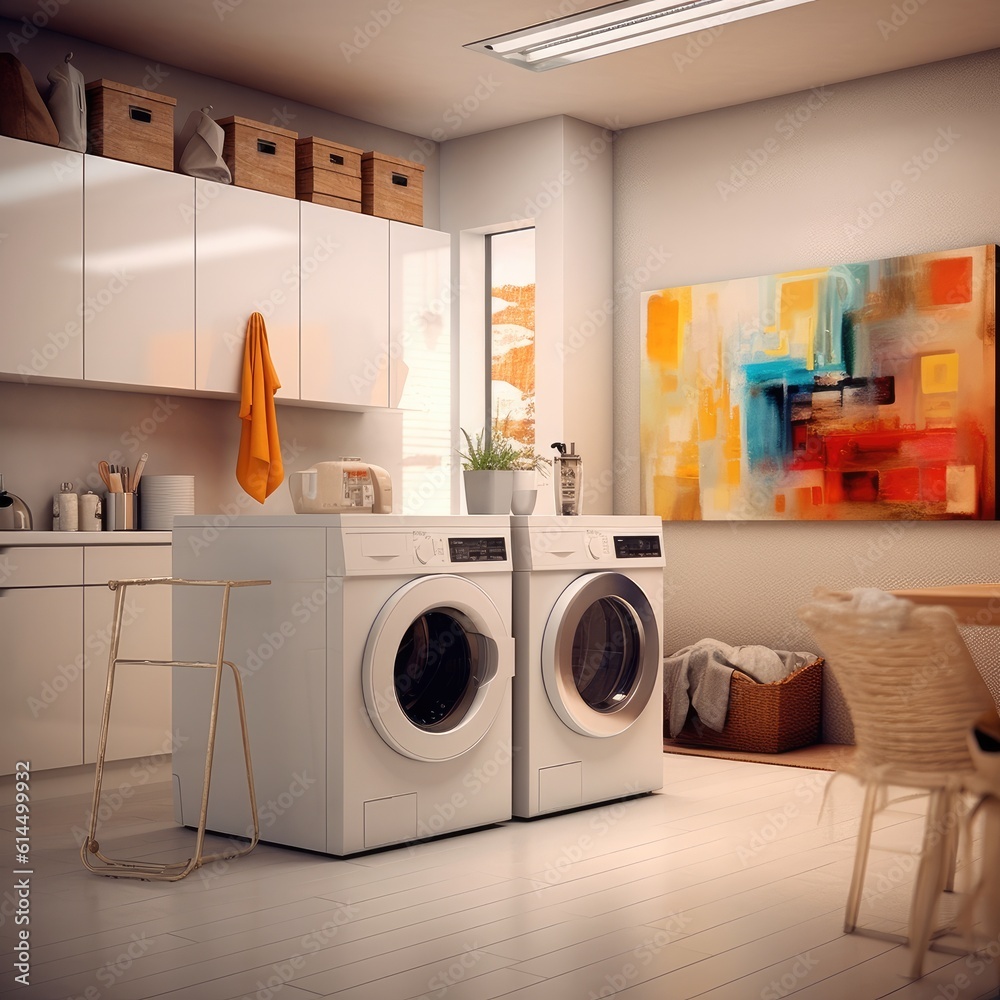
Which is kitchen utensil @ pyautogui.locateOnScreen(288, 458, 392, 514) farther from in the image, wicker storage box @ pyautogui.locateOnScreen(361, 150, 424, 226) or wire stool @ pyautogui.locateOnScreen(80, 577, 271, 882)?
wicker storage box @ pyautogui.locateOnScreen(361, 150, 424, 226)

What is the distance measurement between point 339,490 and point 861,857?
1.72m

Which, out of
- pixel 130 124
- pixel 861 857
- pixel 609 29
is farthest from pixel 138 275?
pixel 861 857

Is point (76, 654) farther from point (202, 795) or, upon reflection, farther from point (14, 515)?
point (202, 795)

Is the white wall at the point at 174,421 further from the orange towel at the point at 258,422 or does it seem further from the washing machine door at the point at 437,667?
the washing machine door at the point at 437,667

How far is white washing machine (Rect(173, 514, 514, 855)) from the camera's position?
3256 millimetres

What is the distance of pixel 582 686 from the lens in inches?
155

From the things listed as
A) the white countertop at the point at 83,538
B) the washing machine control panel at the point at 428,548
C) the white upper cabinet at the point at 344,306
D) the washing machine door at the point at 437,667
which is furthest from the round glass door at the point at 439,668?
the white upper cabinet at the point at 344,306

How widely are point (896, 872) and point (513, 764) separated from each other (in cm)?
113

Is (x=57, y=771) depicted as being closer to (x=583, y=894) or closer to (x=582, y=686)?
(x=582, y=686)

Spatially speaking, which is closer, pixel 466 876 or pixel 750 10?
pixel 466 876

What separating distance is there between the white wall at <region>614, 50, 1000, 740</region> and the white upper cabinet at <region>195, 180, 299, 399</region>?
166cm

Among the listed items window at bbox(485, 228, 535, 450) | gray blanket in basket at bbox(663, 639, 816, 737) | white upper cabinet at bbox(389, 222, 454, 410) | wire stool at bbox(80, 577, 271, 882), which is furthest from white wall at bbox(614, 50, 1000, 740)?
wire stool at bbox(80, 577, 271, 882)

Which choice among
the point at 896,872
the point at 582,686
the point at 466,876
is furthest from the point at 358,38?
the point at 896,872

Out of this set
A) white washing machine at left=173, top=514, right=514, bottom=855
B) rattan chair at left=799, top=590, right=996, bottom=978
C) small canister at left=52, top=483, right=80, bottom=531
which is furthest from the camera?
small canister at left=52, top=483, right=80, bottom=531
